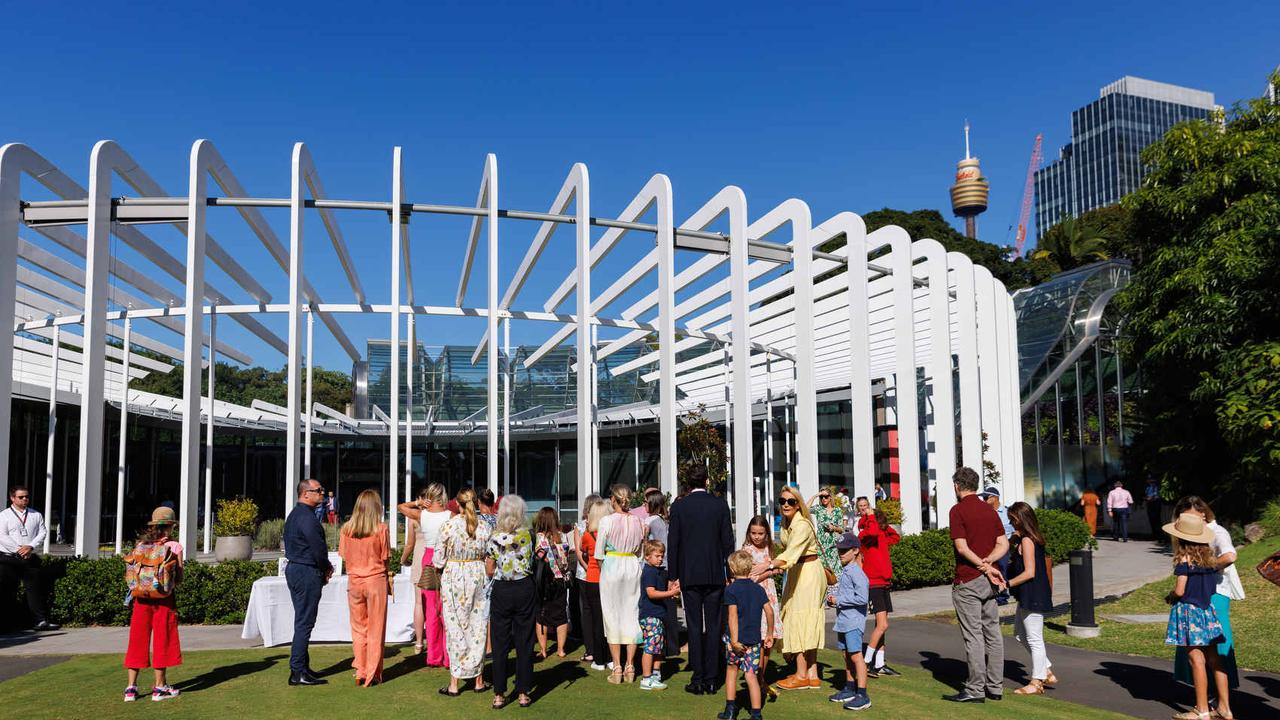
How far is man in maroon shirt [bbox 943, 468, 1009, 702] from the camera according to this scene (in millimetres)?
6504

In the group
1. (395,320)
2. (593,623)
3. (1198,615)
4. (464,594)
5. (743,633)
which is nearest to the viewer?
(743,633)

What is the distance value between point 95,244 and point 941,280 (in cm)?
1356

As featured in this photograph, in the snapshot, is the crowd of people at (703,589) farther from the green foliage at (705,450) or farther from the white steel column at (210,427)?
the green foliage at (705,450)

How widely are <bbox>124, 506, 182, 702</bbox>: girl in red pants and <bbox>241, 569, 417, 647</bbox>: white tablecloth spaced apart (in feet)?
5.93

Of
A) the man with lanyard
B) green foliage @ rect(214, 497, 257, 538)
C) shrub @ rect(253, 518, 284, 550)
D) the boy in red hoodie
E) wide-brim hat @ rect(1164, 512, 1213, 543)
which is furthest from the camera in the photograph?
shrub @ rect(253, 518, 284, 550)

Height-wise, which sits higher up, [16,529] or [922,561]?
[16,529]

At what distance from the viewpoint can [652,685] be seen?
6789 mm

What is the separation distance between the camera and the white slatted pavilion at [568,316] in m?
10.7

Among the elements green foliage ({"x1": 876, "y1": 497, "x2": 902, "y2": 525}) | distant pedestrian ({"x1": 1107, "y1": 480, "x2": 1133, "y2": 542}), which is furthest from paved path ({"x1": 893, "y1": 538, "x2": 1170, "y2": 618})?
green foliage ({"x1": 876, "y1": 497, "x2": 902, "y2": 525})

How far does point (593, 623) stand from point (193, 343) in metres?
6.24

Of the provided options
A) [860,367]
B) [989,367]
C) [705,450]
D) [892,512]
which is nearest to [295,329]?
[860,367]

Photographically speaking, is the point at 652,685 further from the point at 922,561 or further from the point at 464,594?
the point at 922,561

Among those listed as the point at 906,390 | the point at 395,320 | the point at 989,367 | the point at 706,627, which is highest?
the point at 395,320

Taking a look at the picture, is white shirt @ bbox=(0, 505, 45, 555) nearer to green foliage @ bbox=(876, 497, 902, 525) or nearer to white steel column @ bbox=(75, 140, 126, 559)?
white steel column @ bbox=(75, 140, 126, 559)
